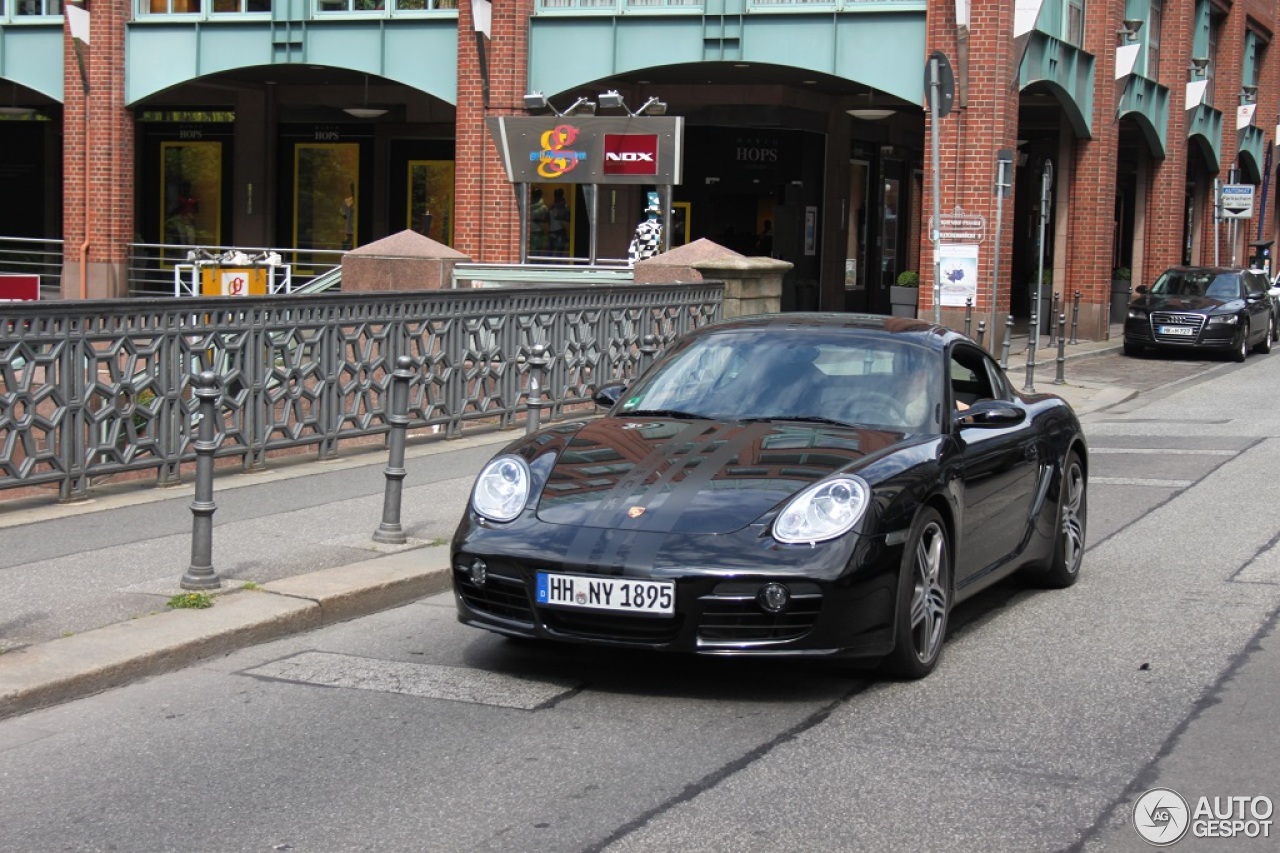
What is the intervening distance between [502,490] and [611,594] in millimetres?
841

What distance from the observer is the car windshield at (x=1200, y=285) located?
92.9 feet

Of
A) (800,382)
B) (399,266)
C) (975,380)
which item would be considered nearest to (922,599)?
(800,382)

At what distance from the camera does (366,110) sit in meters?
32.0

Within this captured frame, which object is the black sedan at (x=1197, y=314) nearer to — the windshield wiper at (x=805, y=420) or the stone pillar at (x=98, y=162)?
the stone pillar at (x=98, y=162)

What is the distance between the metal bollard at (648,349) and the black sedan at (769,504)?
319 inches

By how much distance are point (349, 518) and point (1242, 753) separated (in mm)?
5844

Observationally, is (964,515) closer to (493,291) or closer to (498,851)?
(498,851)

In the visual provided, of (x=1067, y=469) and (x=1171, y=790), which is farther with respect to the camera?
(x=1067, y=469)

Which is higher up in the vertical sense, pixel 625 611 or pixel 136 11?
pixel 136 11

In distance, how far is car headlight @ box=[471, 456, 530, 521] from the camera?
6.48m

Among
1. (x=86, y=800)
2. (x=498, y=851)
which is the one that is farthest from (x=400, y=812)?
(x=86, y=800)

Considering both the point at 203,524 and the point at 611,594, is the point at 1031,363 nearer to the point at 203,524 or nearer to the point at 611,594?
the point at 203,524

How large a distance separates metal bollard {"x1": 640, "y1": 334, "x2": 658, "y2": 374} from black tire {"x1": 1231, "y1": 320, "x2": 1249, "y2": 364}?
49.1 feet

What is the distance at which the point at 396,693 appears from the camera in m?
6.37
